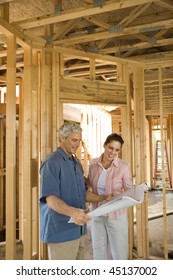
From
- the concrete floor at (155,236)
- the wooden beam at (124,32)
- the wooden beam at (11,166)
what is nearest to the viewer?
the wooden beam at (11,166)

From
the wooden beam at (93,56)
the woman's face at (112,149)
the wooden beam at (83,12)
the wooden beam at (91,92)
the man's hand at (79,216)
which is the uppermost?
the wooden beam at (83,12)

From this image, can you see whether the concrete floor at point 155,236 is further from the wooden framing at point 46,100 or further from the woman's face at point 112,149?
the woman's face at point 112,149

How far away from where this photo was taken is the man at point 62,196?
194cm

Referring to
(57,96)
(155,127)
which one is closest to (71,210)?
(57,96)

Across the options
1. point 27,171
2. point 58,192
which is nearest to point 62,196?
point 58,192

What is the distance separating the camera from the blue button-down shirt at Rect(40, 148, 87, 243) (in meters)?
1.95

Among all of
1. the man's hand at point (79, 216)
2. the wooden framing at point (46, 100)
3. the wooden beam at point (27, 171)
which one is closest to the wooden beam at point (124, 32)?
the wooden framing at point (46, 100)

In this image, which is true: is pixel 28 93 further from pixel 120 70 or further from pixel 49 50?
pixel 120 70

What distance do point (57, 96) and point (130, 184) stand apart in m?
1.34

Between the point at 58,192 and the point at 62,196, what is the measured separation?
0.09 m

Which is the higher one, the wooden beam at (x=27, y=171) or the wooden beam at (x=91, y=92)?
the wooden beam at (x=91, y=92)

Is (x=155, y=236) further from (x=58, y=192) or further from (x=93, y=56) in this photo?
(x=58, y=192)

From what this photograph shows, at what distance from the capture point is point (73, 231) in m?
2.09

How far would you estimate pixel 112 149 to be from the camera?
267cm
